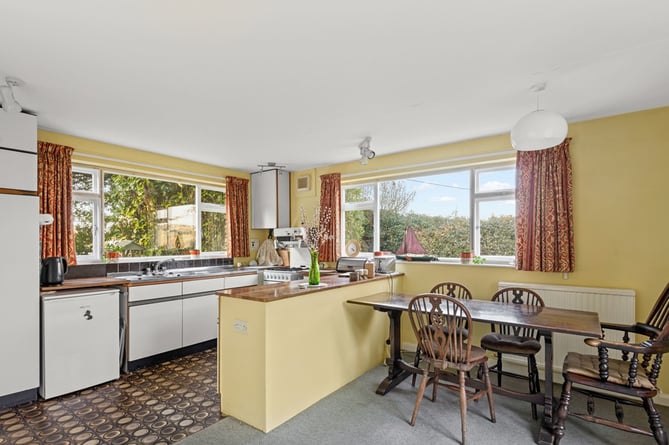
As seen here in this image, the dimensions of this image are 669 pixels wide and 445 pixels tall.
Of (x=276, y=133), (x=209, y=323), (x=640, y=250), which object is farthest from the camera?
(x=209, y=323)

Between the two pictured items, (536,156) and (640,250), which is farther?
(536,156)

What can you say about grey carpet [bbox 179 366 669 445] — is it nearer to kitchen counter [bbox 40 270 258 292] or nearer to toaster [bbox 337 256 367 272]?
toaster [bbox 337 256 367 272]

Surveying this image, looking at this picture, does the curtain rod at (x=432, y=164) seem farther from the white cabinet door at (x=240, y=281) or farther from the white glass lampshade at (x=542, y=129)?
the white cabinet door at (x=240, y=281)

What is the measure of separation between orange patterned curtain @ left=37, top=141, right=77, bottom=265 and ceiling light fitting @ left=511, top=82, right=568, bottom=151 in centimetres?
413

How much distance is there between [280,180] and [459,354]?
3827 mm

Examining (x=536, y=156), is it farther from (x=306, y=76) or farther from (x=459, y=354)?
(x=306, y=76)

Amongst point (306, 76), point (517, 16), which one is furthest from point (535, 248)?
point (306, 76)

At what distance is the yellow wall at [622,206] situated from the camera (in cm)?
289

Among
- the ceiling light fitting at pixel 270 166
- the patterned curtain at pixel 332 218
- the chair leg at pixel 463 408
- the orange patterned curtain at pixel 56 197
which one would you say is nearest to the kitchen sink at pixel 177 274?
the orange patterned curtain at pixel 56 197

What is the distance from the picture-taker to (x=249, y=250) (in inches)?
217

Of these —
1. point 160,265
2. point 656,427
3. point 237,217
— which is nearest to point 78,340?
point 160,265

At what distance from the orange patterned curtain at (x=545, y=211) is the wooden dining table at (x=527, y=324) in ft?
2.28

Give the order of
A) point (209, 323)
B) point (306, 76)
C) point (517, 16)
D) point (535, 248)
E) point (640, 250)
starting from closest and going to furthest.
→ point (517, 16), point (306, 76), point (640, 250), point (535, 248), point (209, 323)

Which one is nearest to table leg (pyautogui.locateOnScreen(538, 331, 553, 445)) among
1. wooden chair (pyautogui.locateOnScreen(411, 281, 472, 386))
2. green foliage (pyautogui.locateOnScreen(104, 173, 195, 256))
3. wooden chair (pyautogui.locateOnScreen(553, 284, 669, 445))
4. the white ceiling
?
wooden chair (pyautogui.locateOnScreen(553, 284, 669, 445))
